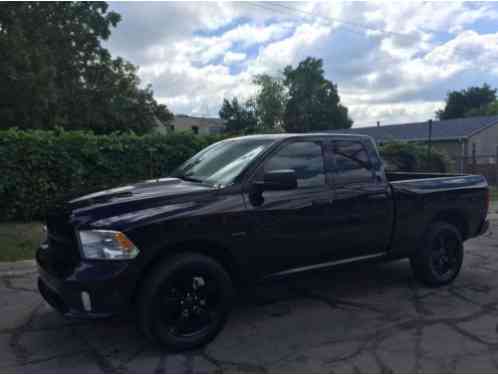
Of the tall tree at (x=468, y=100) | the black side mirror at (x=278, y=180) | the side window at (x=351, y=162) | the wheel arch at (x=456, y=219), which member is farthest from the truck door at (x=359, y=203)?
the tall tree at (x=468, y=100)

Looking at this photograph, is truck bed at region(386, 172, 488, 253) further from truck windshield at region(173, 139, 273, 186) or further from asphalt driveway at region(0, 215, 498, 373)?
truck windshield at region(173, 139, 273, 186)

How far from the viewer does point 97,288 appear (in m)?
3.38

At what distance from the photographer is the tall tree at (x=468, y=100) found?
69750 millimetres

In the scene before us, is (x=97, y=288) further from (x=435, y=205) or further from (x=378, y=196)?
(x=435, y=205)

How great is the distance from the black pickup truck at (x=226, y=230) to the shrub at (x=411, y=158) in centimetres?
997

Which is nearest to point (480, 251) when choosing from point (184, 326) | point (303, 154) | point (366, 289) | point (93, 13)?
point (366, 289)

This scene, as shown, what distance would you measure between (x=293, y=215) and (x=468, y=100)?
2970 inches

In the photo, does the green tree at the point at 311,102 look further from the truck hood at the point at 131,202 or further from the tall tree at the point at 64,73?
the truck hood at the point at 131,202

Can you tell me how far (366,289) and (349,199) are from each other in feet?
4.51

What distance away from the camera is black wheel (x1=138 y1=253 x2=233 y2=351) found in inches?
140

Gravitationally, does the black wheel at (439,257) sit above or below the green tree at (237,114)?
below

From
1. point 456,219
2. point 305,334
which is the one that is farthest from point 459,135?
point 305,334

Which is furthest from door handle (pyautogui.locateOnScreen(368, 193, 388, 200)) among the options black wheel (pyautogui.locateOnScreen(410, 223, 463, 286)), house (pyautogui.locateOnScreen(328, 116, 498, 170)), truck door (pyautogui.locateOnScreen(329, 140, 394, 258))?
house (pyautogui.locateOnScreen(328, 116, 498, 170))

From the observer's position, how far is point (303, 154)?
15.1 ft
